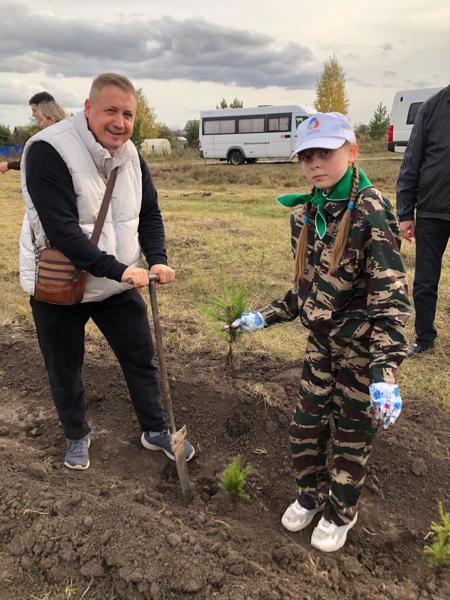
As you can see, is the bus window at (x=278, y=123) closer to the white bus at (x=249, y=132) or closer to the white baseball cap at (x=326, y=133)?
the white bus at (x=249, y=132)

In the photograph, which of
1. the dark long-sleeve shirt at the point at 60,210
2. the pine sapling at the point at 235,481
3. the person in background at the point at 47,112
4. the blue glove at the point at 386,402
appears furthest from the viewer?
the person in background at the point at 47,112

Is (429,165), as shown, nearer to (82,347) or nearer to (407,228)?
(407,228)

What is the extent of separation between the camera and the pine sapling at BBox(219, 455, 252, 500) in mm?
2471

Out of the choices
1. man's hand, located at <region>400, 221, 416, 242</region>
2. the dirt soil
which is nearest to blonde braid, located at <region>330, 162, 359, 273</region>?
the dirt soil

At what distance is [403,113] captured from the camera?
20531 millimetres

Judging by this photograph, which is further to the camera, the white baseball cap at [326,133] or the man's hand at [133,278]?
the man's hand at [133,278]

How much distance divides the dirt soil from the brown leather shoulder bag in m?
1.00

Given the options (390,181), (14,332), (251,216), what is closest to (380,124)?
(390,181)

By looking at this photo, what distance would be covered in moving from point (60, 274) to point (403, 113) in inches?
839

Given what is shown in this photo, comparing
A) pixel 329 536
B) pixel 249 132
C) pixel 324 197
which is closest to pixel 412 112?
pixel 249 132

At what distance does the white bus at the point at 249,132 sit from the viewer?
24.0 metres

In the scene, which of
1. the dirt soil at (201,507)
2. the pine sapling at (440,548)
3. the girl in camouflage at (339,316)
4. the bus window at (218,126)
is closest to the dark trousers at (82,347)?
the dirt soil at (201,507)

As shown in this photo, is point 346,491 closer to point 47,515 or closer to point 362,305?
point 362,305

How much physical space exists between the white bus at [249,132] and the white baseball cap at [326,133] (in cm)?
2290
